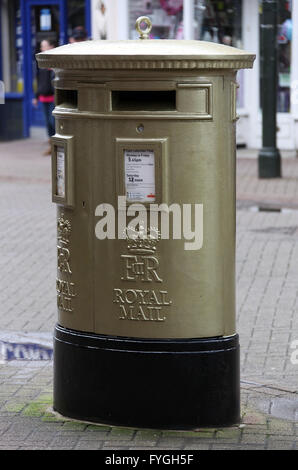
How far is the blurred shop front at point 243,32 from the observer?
17953 mm

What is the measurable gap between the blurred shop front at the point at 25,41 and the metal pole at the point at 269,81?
6.89 meters

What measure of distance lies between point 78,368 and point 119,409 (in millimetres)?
275

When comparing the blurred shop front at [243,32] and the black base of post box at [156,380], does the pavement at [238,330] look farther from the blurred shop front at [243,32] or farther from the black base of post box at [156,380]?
the blurred shop front at [243,32]

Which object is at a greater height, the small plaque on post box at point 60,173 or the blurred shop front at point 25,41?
the small plaque on post box at point 60,173

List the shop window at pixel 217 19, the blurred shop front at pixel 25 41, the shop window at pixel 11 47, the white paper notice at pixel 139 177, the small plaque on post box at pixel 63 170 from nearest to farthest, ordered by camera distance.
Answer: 1. the white paper notice at pixel 139 177
2. the small plaque on post box at pixel 63 170
3. the shop window at pixel 217 19
4. the blurred shop front at pixel 25 41
5. the shop window at pixel 11 47

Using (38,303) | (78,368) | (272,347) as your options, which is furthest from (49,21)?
(78,368)

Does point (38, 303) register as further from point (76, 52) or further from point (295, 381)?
point (76, 52)

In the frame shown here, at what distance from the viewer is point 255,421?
522 cm

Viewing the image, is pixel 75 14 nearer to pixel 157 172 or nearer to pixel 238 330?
pixel 238 330

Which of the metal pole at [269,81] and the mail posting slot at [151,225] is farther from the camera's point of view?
the metal pole at [269,81]

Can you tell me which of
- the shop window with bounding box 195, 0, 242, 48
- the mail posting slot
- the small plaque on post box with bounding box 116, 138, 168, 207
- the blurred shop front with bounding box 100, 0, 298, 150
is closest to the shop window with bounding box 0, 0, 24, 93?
the blurred shop front with bounding box 100, 0, 298, 150

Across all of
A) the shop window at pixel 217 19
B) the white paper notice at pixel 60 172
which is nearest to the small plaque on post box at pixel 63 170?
the white paper notice at pixel 60 172

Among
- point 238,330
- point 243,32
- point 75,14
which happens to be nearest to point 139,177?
point 238,330

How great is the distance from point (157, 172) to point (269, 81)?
9666mm
